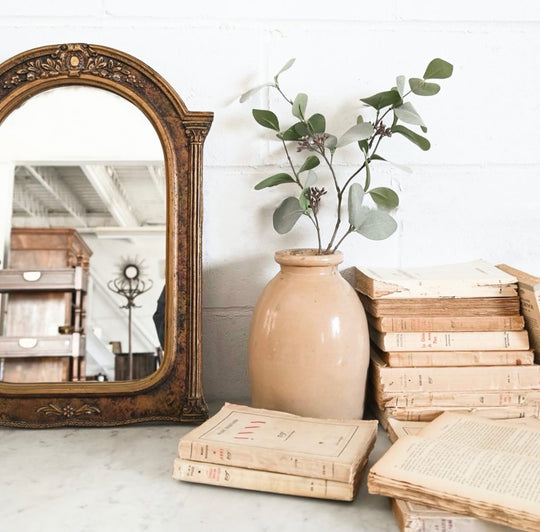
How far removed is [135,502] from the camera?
66 centimetres

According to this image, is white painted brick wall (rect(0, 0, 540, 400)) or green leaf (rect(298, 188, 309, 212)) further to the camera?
white painted brick wall (rect(0, 0, 540, 400))

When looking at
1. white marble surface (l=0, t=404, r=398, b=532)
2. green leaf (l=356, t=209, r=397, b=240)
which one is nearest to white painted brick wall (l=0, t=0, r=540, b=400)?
green leaf (l=356, t=209, r=397, b=240)

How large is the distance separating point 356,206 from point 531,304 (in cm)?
33

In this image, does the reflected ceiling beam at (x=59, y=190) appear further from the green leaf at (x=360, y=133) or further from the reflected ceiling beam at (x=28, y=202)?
the green leaf at (x=360, y=133)

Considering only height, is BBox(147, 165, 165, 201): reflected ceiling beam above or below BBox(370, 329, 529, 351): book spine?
above

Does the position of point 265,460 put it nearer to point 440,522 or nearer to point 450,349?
point 440,522

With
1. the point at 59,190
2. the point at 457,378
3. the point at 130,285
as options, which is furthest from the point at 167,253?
the point at 457,378

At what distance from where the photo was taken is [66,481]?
72 centimetres

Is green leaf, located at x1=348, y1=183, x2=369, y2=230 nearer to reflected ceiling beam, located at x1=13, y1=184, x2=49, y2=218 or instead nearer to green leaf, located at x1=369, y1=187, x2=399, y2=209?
green leaf, located at x1=369, y1=187, x2=399, y2=209

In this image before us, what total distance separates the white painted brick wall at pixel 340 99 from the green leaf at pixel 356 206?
0.57 feet

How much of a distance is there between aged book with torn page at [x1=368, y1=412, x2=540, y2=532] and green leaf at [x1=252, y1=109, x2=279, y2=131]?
0.60 metres

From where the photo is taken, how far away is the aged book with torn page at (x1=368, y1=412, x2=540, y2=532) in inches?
22.4

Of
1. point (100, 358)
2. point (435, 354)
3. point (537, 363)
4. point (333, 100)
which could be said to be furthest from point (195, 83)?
point (537, 363)

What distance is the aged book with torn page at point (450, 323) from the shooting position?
0.92 meters
